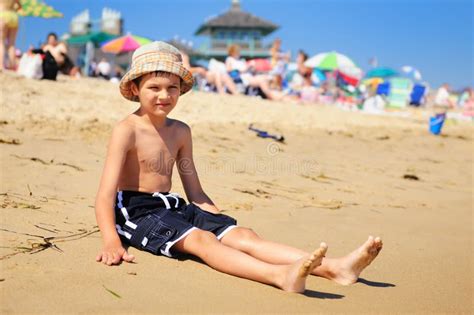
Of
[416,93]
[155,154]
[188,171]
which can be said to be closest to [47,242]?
[155,154]

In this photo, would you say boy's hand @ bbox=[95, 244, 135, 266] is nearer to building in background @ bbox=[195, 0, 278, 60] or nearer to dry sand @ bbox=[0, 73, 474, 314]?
dry sand @ bbox=[0, 73, 474, 314]

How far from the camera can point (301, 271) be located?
182cm

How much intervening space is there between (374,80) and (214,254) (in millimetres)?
21744

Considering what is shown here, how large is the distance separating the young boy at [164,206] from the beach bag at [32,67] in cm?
554

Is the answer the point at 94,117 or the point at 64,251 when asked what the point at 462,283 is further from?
the point at 94,117

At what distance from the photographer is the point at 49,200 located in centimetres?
281

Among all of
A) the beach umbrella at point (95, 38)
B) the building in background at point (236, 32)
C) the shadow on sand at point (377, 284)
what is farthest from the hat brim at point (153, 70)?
the building in background at point (236, 32)

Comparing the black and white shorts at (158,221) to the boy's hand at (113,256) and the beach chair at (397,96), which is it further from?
the beach chair at (397,96)

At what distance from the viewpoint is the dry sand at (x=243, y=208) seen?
180 cm

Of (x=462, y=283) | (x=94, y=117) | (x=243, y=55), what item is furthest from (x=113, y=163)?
(x=243, y=55)

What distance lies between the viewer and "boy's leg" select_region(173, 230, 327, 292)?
1825 mm

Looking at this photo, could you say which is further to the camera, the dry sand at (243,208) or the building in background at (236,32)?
the building in background at (236,32)

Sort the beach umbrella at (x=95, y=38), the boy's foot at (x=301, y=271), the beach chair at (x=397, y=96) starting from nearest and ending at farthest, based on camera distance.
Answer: the boy's foot at (x=301, y=271) → the beach chair at (x=397, y=96) → the beach umbrella at (x=95, y=38)

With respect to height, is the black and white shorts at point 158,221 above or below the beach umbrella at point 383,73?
below
